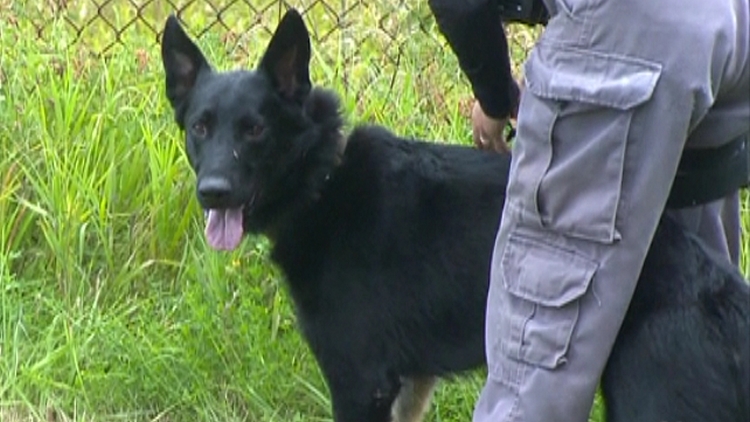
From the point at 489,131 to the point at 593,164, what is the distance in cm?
74

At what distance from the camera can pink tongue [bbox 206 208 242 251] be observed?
3473 mm

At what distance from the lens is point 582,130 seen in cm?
262

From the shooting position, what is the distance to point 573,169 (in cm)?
264

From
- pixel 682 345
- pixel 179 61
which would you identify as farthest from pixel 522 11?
pixel 179 61

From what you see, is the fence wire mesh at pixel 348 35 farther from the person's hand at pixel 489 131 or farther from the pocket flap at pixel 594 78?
the pocket flap at pixel 594 78

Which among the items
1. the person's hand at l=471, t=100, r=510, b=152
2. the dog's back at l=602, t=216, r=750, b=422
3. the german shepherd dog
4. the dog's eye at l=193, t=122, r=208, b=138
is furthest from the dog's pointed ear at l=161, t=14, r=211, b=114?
the dog's back at l=602, t=216, r=750, b=422

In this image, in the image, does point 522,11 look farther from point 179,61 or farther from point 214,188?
point 179,61

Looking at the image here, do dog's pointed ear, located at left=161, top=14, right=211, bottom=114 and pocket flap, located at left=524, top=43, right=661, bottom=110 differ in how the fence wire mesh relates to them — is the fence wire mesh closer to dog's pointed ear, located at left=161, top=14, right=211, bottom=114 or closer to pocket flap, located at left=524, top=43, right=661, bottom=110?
dog's pointed ear, located at left=161, top=14, right=211, bottom=114

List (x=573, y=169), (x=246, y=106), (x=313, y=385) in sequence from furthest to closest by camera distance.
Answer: (x=313, y=385), (x=246, y=106), (x=573, y=169)

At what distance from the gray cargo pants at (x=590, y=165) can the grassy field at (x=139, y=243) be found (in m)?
0.93

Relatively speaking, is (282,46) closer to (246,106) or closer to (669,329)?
(246,106)

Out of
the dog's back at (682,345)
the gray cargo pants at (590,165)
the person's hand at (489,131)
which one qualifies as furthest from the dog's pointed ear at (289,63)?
the dog's back at (682,345)

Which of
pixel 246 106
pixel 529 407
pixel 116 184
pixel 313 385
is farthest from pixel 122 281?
pixel 529 407

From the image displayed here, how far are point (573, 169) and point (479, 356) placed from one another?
93 centimetres
